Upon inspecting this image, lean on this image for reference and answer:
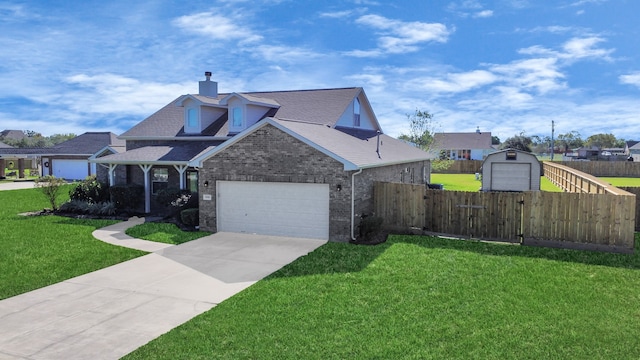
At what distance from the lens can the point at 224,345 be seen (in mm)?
7359

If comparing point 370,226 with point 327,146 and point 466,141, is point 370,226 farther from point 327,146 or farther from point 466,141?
point 466,141

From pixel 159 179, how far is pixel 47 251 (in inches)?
361

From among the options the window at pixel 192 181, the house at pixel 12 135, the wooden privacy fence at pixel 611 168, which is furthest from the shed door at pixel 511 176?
the house at pixel 12 135

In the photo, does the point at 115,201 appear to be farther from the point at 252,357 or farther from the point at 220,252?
the point at 252,357

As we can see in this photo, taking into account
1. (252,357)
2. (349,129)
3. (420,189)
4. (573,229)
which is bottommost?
(252,357)

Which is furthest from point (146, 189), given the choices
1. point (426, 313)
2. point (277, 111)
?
point (426, 313)

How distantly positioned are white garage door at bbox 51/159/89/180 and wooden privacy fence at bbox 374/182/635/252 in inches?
1470

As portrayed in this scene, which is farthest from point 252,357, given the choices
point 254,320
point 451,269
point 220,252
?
point 220,252

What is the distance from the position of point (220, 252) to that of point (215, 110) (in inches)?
526

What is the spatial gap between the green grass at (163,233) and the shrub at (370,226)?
603cm

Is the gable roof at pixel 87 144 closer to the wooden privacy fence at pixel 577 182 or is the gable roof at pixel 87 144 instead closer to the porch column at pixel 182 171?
the porch column at pixel 182 171

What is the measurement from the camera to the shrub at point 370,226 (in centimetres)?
1520

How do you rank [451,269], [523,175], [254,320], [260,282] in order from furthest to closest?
[523,175] → [451,269] → [260,282] → [254,320]

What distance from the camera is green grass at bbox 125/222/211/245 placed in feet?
52.5
